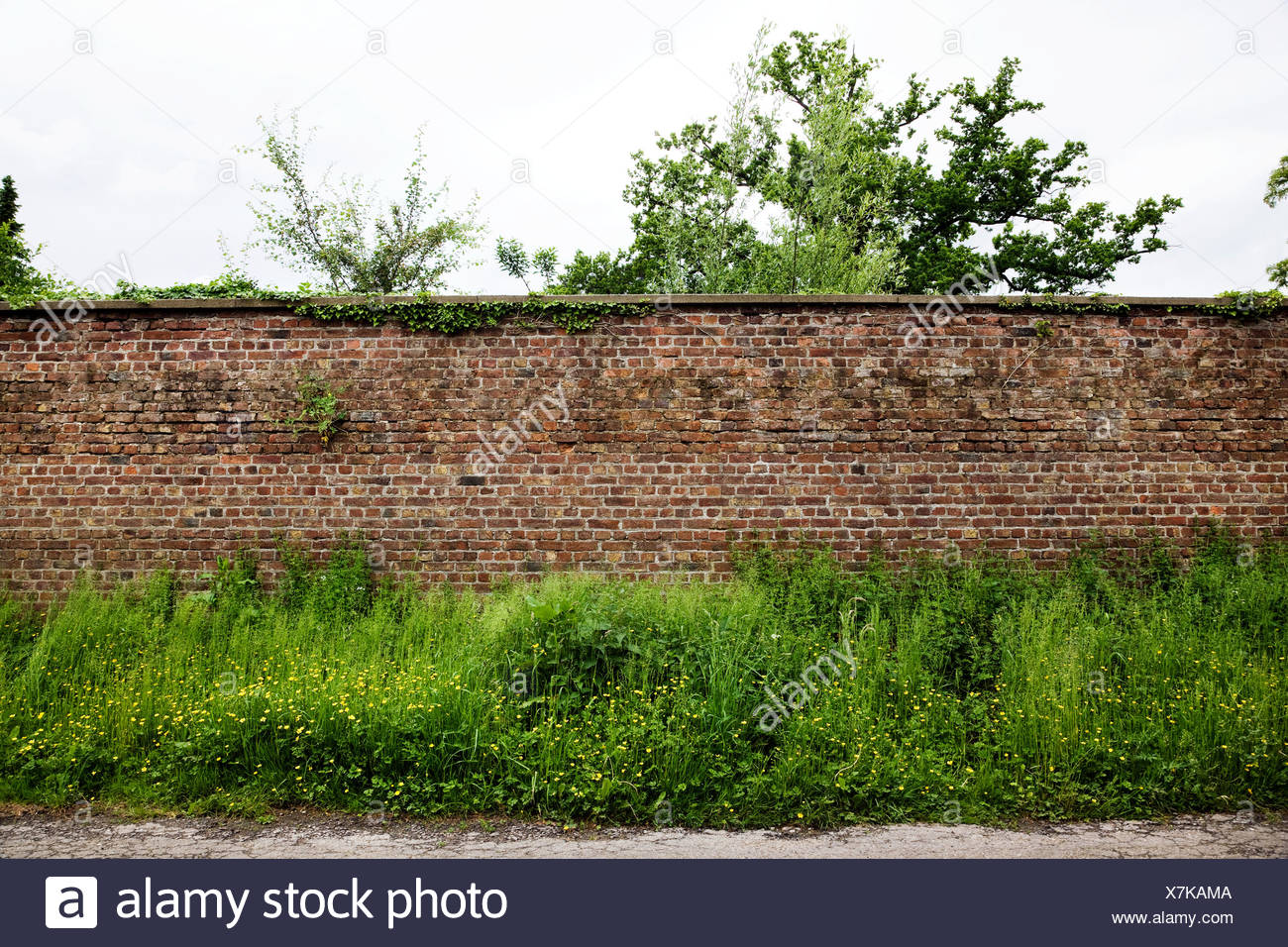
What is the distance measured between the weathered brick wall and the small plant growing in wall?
0.10 meters

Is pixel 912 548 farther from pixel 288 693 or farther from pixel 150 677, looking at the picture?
pixel 150 677

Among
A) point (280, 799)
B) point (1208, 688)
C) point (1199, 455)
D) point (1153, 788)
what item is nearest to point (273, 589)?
point (280, 799)

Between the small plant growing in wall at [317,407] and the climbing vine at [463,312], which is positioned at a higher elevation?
the climbing vine at [463,312]

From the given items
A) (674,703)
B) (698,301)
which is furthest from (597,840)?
(698,301)

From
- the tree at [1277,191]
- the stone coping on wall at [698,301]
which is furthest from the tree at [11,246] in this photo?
the tree at [1277,191]

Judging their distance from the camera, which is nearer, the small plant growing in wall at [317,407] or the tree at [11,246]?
the small plant growing in wall at [317,407]

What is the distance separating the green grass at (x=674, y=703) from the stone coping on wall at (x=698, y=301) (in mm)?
2681

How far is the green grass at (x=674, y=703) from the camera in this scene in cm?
414

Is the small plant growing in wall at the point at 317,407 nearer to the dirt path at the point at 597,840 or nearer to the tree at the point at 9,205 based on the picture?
the dirt path at the point at 597,840

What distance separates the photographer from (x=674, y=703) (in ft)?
15.2

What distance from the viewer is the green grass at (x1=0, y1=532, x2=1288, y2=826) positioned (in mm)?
4137

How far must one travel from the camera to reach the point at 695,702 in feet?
14.9

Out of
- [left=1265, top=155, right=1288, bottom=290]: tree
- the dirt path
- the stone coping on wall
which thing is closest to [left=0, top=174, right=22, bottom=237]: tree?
the stone coping on wall

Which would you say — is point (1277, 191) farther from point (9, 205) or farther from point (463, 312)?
point (9, 205)
